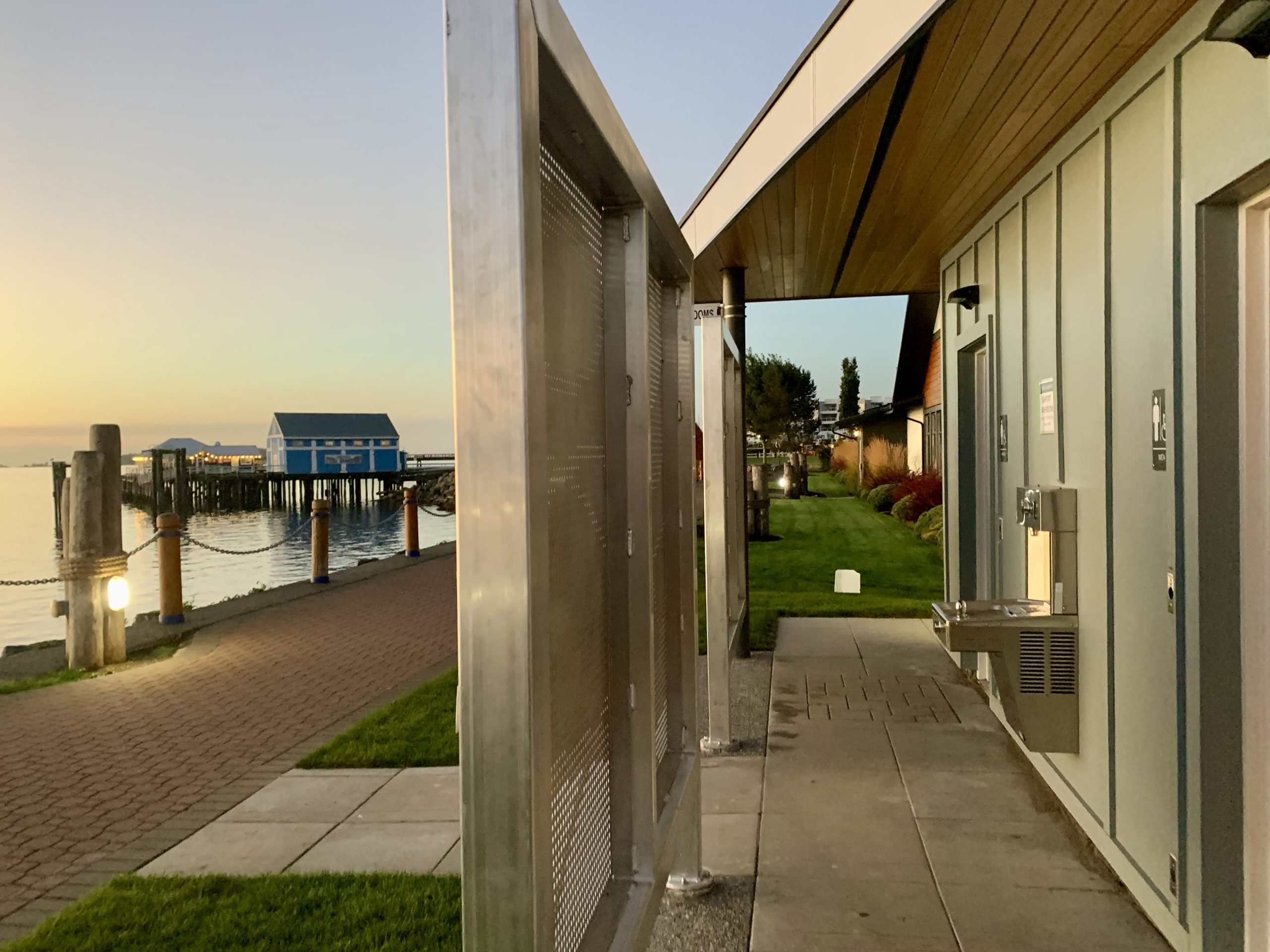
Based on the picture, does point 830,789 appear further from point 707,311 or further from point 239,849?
point 239,849

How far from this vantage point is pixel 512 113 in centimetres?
122

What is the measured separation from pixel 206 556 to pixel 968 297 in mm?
23527

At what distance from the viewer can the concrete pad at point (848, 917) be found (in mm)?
3217

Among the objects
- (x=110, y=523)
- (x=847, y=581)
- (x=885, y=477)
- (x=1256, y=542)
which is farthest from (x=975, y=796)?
(x=885, y=477)

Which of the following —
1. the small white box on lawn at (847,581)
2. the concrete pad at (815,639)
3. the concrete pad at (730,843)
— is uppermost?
the small white box on lawn at (847,581)

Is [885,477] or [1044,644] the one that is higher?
[885,477]

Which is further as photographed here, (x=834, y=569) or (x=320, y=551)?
(x=834, y=569)

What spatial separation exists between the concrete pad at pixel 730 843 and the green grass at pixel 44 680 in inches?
232

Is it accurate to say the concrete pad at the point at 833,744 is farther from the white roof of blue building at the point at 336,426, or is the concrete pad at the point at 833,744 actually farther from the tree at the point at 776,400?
the white roof of blue building at the point at 336,426

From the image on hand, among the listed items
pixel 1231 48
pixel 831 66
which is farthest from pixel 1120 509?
pixel 831 66

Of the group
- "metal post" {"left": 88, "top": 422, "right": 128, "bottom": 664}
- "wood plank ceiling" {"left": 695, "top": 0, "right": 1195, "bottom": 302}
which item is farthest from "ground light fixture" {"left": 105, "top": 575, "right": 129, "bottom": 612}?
"wood plank ceiling" {"left": 695, "top": 0, "right": 1195, "bottom": 302}

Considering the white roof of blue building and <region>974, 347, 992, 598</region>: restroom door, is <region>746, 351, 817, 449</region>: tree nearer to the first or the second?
<region>974, 347, 992, 598</region>: restroom door

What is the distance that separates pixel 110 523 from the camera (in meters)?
8.00

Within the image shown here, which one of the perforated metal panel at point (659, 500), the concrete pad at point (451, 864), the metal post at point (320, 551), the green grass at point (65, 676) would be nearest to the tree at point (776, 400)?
the metal post at point (320, 551)
